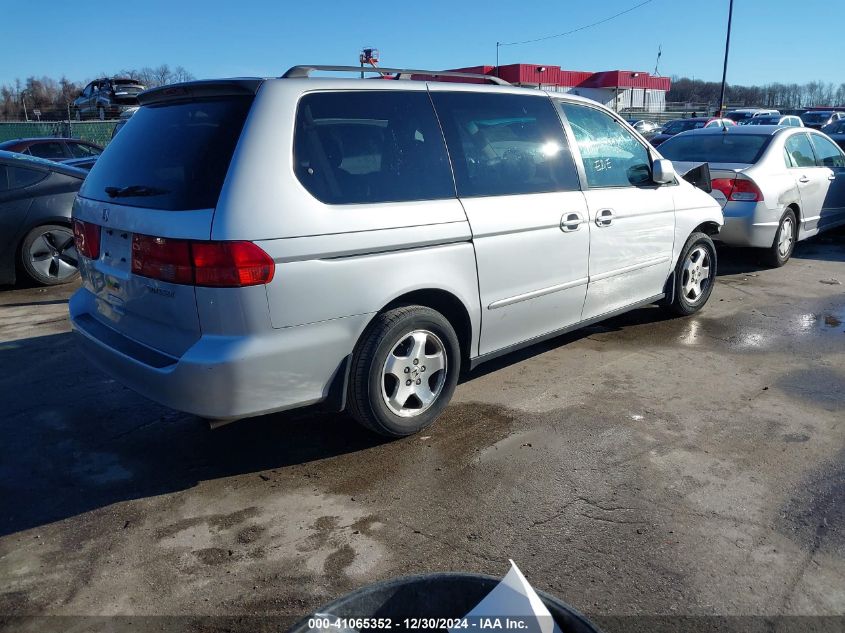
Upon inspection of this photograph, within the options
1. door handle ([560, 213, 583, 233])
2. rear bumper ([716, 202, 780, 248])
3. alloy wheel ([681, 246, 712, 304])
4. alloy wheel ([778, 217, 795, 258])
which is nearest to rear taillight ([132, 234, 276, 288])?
door handle ([560, 213, 583, 233])

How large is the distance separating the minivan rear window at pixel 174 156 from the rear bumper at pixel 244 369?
0.67 m

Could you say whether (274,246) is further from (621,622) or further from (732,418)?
(732,418)

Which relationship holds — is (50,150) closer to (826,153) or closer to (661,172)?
(661,172)

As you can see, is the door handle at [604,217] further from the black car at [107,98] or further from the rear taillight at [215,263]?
the black car at [107,98]

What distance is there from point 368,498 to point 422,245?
1.32 metres

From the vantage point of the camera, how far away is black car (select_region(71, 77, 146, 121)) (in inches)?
1145

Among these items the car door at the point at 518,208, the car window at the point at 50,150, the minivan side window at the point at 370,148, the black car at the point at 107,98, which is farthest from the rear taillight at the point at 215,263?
the black car at the point at 107,98

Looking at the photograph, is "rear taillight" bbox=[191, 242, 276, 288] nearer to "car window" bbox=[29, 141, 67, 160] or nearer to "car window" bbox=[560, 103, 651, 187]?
"car window" bbox=[560, 103, 651, 187]

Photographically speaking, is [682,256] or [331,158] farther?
[682,256]

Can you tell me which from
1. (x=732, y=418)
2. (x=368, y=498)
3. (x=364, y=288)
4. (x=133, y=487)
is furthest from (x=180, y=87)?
(x=732, y=418)

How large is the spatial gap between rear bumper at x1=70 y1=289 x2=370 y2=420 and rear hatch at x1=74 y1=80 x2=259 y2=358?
0.10 metres

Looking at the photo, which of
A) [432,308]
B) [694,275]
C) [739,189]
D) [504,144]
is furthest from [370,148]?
[739,189]

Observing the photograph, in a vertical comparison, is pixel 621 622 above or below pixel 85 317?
below

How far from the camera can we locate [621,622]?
2.48m
